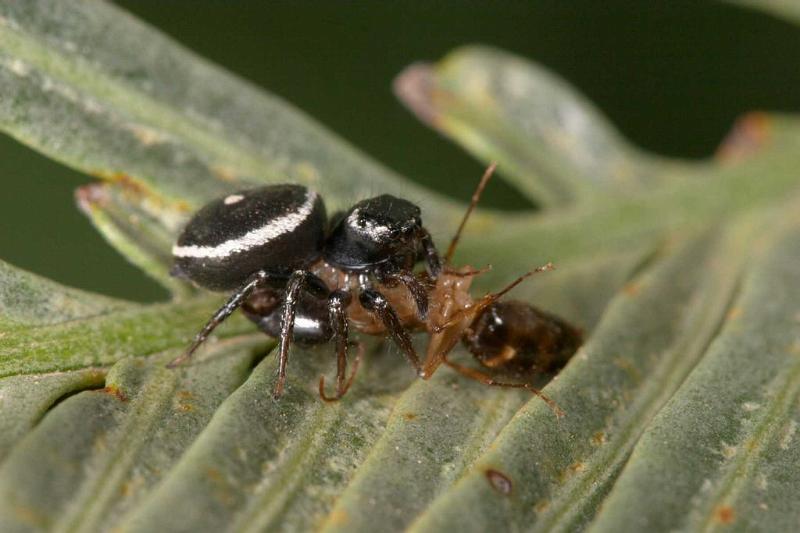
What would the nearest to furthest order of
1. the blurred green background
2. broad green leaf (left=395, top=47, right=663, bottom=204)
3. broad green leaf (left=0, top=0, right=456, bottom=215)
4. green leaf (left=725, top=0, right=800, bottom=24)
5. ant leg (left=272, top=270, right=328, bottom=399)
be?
1. ant leg (left=272, top=270, right=328, bottom=399)
2. broad green leaf (left=0, top=0, right=456, bottom=215)
3. broad green leaf (left=395, top=47, right=663, bottom=204)
4. green leaf (left=725, top=0, right=800, bottom=24)
5. the blurred green background

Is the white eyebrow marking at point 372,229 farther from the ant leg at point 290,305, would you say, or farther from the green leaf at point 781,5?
the green leaf at point 781,5

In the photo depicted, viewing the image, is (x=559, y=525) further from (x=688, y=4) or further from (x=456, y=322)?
(x=688, y=4)

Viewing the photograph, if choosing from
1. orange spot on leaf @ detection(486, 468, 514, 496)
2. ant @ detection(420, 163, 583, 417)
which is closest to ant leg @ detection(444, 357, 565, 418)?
ant @ detection(420, 163, 583, 417)

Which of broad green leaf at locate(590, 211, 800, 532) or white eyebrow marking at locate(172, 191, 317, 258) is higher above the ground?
broad green leaf at locate(590, 211, 800, 532)

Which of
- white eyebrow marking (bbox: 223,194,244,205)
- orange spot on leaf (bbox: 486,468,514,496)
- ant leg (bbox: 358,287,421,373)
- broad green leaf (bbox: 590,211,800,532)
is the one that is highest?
broad green leaf (bbox: 590,211,800,532)

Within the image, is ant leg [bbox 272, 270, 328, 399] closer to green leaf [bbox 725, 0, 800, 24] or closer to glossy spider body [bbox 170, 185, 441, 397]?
glossy spider body [bbox 170, 185, 441, 397]

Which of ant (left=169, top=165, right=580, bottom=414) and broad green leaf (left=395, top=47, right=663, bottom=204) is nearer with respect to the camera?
ant (left=169, top=165, right=580, bottom=414)

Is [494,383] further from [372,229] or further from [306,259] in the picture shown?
[306,259]

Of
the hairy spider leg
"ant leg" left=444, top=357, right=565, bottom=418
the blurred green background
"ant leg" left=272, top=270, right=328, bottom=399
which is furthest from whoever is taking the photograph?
the blurred green background

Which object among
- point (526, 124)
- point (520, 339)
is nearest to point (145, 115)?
point (520, 339)
